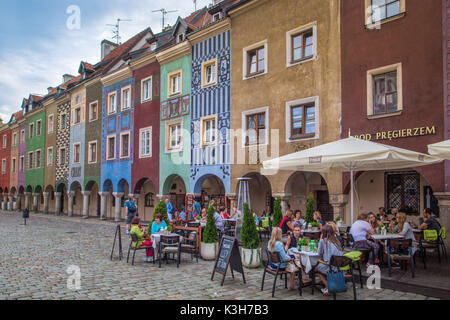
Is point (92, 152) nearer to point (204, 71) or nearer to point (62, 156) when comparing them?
point (62, 156)

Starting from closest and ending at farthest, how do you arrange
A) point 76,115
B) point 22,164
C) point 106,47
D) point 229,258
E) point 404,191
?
1. point 229,258
2. point 404,191
3. point 76,115
4. point 106,47
5. point 22,164

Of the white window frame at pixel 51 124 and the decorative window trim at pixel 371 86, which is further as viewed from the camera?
the white window frame at pixel 51 124

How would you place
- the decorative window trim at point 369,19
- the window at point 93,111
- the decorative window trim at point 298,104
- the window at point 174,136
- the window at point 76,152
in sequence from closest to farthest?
the decorative window trim at point 369,19, the decorative window trim at point 298,104, the window at point 174,136, the window at point 93,111, the window at point 76,152

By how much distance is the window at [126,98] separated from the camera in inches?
984

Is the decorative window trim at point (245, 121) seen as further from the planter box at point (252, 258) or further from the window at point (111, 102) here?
the window at point (111, 102)

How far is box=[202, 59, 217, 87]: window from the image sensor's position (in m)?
19.0

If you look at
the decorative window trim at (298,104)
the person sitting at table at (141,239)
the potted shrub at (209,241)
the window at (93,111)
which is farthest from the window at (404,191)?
the window at (93,111)

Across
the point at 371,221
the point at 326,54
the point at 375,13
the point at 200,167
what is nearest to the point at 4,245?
the point at 200,167

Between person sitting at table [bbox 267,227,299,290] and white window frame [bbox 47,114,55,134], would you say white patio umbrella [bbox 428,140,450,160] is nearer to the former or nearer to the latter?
person sitting at table [bbox 267,227,299,290]

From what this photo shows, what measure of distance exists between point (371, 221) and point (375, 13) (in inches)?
288

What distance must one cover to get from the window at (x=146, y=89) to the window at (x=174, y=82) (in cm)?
203

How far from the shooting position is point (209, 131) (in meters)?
19.1

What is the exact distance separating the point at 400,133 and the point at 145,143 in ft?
51.4

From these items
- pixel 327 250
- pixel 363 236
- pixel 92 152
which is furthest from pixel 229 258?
pixel 92 152
